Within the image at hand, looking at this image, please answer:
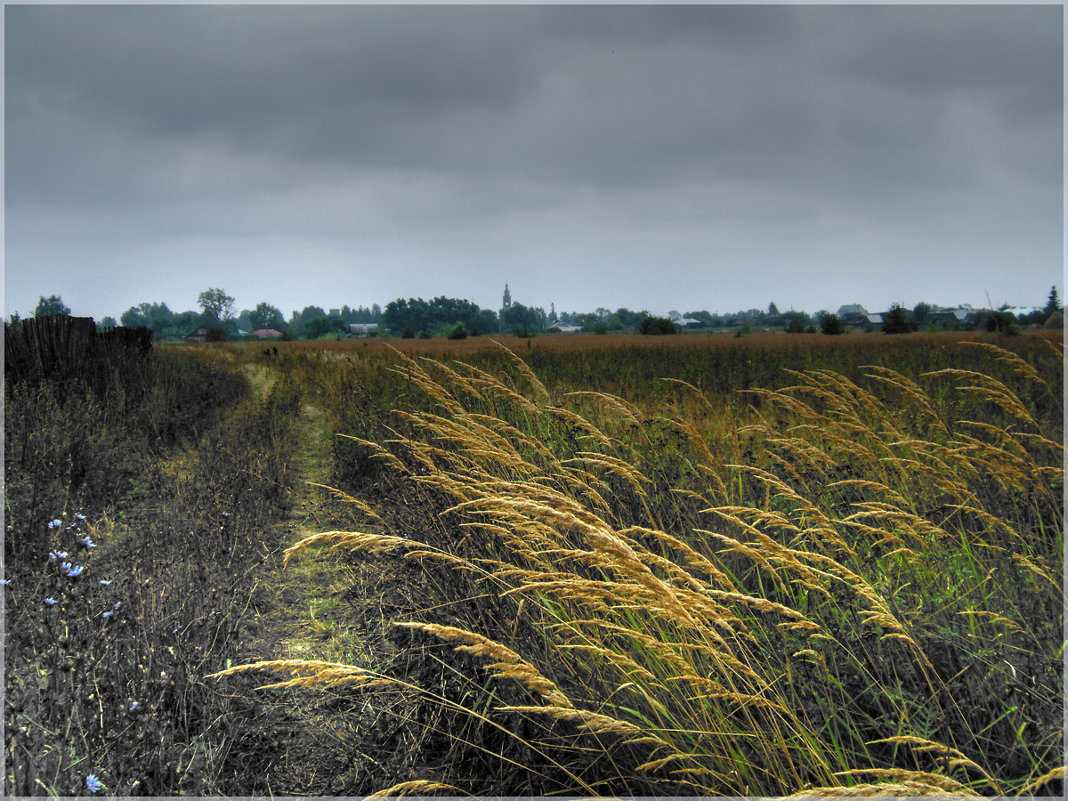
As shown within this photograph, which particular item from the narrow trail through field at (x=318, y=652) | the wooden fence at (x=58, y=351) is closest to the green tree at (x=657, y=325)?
the wooden fence at (x=58, y=351)

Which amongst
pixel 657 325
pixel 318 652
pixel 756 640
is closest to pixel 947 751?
pixel 756 640

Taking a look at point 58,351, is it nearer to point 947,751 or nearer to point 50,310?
point 50,310

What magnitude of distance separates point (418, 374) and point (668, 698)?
2235 mm

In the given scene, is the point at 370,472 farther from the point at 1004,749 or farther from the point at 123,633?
the point at 1004,749

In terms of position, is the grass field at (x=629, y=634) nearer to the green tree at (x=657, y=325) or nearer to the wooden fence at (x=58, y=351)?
the wooden fence at (x=58, y=351)

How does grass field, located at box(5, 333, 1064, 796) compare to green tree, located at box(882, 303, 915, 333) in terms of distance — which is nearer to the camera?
grass field, located at box(5, 333, 1064, 796)

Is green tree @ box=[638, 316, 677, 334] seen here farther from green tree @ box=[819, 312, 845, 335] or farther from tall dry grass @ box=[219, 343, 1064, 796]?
tall dry grass @ box=[219, 343, 1064, 796]

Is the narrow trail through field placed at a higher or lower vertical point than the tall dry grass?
lower

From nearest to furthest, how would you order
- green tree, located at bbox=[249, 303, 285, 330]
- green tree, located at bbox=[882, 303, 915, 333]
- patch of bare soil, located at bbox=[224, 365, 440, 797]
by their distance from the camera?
patch of bare soil, located at bbox=[224, 365, 440, 797] < green tree, located at bbox=[882, 303, 915, 333] < green tree, located at bbox=[249, 303, 285, 330]

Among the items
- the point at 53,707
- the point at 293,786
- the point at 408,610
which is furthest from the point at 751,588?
the point at 53,707

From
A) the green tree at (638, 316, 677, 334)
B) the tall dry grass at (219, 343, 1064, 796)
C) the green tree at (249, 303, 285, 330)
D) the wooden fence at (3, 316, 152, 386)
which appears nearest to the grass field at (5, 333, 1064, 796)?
the tall dry grass at (219, 343, 1064, 796)

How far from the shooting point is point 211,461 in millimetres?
6789

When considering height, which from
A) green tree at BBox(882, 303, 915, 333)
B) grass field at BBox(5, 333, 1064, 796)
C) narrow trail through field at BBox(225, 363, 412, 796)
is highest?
green tree at BBox(882, 303, 915, 333)

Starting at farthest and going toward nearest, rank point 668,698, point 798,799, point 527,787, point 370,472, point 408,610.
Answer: point 370,472, point 408,610, point 527,787, point 668,698, point 798,799
